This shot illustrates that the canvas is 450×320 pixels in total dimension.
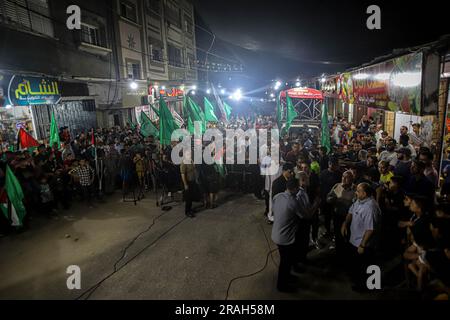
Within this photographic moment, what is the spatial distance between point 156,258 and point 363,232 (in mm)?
4141

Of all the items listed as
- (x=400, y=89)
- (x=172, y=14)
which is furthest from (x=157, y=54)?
(x=400, y=89)

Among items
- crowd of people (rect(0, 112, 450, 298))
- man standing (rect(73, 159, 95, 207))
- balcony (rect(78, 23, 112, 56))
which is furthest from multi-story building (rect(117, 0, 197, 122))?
man standing (rect(73, 159, 95, 207))

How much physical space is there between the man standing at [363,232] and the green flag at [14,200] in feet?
26.0

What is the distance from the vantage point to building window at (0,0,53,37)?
410 inches

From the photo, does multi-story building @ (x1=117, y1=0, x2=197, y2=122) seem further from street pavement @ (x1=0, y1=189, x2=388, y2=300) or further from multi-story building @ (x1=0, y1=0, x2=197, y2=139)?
street pavement @ (x1=0, y1=189, x2=388, y2=300)

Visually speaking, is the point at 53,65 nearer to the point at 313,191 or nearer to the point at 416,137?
the point at 313,191

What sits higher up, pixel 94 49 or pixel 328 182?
pixel 94 49

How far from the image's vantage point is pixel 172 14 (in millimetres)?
27719

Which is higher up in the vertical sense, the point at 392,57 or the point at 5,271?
the point at 392,57

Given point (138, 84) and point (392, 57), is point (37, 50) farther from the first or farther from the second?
point (392, 57)

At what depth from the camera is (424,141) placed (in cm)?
944
